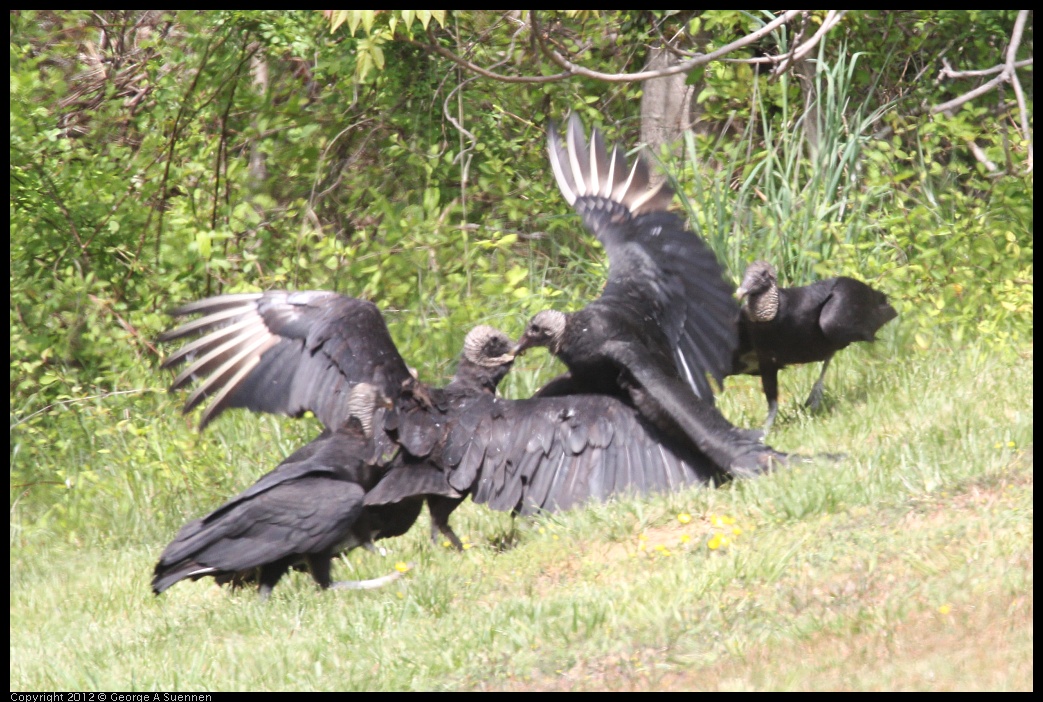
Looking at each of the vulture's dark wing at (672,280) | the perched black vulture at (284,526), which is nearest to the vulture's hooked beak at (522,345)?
the vulture's dark wing at (672,280)

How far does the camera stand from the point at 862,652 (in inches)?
118

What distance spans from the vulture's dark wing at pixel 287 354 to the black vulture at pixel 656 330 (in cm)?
74

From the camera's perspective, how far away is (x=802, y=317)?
523 cm

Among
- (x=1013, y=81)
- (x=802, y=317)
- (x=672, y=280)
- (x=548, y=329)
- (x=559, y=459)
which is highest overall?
(x=1013, y=81)

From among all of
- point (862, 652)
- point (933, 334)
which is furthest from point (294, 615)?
point (933, 334)

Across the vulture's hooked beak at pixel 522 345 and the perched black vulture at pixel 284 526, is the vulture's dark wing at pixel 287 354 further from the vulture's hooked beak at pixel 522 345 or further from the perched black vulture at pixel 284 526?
the vulture's hooked beak at pixel 522 345

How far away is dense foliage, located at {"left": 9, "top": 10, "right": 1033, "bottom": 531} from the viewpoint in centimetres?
662

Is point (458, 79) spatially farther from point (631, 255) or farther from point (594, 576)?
point (594, 576)

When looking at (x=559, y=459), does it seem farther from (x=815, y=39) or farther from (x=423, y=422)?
(x=815, y=39)

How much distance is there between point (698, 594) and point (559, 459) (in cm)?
131

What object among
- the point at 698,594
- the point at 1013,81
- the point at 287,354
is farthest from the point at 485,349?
the point at 1013,81

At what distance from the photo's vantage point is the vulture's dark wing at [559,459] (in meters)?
4.60

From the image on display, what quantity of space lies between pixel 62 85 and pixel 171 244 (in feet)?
5.67

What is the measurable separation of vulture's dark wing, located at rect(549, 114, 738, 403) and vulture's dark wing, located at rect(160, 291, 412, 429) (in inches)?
42.4
